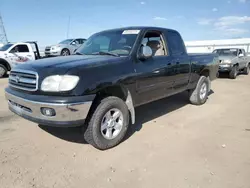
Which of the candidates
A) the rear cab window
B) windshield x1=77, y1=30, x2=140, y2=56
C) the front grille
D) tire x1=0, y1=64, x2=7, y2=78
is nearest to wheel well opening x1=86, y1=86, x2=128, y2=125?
windshield x1=77, y1=30, x2=140, y2=56

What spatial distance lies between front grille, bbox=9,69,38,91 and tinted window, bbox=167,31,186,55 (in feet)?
9.76

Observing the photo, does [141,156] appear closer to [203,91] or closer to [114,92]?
[114,92]

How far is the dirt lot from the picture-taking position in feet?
8.87

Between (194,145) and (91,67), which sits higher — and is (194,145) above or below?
below

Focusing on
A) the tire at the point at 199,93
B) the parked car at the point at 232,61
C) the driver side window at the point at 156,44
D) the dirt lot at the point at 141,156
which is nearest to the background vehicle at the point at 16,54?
the dirt lot at the point at 141,156

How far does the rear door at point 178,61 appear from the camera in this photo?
4.86 meters

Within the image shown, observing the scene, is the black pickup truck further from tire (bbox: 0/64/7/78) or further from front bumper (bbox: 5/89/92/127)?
tire (bbox: 0/64/7/78)

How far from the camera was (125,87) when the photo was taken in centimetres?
362

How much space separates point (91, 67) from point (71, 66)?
280mm

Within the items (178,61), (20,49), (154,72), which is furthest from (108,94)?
(20,49)

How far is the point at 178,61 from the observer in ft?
16.2

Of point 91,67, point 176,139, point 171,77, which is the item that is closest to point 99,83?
point 91,67

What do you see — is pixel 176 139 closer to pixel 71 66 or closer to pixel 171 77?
pixel 171 77

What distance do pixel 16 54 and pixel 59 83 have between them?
34.1 feet
